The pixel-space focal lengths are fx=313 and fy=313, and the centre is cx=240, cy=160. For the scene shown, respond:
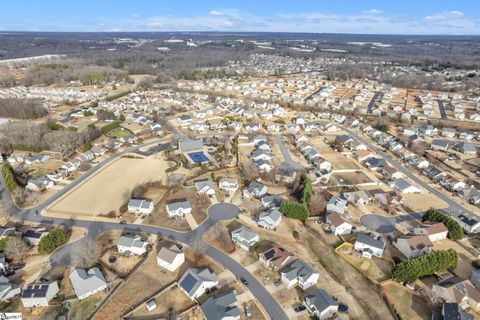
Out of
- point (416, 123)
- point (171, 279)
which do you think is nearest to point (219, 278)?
point (171, 279)

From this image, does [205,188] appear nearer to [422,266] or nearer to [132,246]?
[132,246]

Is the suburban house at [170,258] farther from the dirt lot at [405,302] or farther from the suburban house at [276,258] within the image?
the dirt lot at [405,302]

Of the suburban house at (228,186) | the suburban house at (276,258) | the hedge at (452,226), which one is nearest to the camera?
the suburban house at (276,258)

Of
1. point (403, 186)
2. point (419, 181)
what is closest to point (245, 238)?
point (403, 186)

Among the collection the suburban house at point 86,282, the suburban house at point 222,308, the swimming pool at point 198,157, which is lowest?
the suburban house at point 86,282

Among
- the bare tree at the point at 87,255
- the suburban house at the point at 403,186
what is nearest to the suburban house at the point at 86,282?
the bare tree at the point at 87,255

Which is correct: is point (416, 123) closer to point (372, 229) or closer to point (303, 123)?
point (303, 123)
